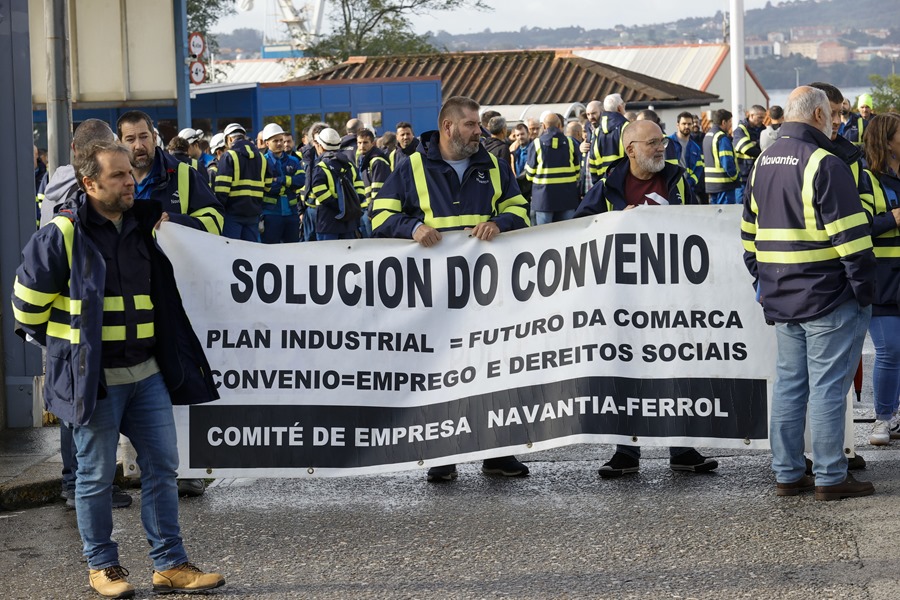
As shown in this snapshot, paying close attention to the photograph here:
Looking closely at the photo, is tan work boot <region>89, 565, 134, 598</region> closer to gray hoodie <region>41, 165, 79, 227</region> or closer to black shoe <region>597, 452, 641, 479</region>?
gray hoodie <region>41, 165, 79, 227</region>

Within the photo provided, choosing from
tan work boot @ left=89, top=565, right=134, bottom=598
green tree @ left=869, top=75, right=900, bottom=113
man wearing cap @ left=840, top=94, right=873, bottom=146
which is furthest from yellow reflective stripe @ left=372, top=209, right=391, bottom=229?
green tree @ left=869, top=75, right=900, bottom=113

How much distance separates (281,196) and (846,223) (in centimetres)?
1122

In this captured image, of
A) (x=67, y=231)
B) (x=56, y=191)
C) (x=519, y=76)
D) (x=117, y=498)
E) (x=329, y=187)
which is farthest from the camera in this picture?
(x=519, y=76)

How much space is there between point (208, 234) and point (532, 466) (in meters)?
2.34

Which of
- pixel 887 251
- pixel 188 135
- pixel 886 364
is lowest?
pixel 886 364

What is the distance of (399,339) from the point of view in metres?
7.23

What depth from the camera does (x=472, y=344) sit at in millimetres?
7195

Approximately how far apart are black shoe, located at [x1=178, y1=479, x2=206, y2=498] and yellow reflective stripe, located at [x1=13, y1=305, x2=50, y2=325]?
2092mm

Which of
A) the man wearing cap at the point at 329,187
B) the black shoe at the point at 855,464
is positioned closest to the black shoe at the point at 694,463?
the black shoe at the point at 855,464

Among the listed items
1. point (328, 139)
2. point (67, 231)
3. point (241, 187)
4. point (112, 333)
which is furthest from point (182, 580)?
point (328, 139)

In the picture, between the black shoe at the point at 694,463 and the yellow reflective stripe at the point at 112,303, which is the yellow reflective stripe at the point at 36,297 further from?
the black shoe at the point at 694,463

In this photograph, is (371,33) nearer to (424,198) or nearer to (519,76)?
(519,76)

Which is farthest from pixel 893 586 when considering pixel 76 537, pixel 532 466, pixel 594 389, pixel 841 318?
pixel 76 537

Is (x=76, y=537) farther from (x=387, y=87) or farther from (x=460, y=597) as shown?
(x=387, y=87)
